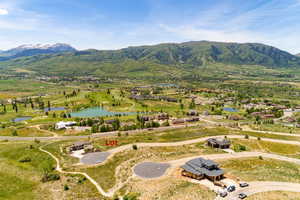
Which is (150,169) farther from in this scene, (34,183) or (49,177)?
(34,183)

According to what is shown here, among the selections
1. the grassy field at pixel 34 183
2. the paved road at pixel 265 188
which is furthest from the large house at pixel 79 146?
the paved road at pixel 265 188

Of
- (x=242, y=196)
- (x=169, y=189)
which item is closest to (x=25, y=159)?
(x=169, y=189)

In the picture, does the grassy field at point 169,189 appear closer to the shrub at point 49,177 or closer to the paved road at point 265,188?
the paved road at point 265,188

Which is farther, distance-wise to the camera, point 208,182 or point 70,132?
point 70,132

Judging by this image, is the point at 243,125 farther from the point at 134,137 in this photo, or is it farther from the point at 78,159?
the point at 78,159

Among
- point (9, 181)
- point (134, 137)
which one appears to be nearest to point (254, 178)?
point (134, 137)

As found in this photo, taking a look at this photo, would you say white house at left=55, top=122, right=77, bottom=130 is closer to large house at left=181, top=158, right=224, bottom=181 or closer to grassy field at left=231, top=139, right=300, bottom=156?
large house at left=181, top=158, right=224, bottom=181
